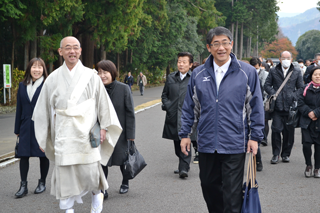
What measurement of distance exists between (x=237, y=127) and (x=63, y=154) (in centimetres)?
166

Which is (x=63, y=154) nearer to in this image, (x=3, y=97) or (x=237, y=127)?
(x=237, y=127)

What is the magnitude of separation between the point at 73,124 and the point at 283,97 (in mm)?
4759

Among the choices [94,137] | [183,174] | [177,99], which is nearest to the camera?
[94,137]

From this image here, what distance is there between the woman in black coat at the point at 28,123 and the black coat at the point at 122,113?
3.39 feet

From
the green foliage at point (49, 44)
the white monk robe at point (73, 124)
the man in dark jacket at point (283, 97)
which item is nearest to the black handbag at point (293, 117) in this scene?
the man in dark jacket at point (283, 97)

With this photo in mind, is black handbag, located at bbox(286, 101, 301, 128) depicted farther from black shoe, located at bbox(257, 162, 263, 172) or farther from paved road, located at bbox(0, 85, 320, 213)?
black shoe, located at bbox(257, 162, 263, 172)

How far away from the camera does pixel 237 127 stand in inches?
144

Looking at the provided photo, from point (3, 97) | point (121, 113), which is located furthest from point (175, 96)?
point (3, 97)

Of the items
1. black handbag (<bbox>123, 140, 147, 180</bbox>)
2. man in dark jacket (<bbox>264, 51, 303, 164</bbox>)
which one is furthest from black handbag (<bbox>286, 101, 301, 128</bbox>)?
black handbag (<bbox>123, 140, 147, 180</bbox>)

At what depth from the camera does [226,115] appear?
3637 millimetres

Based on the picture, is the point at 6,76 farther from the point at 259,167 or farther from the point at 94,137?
the point at 94,137

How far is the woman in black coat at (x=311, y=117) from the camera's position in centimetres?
660

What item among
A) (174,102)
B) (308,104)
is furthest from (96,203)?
(308,104)

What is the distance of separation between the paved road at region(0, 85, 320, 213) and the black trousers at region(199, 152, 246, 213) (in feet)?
3.18
